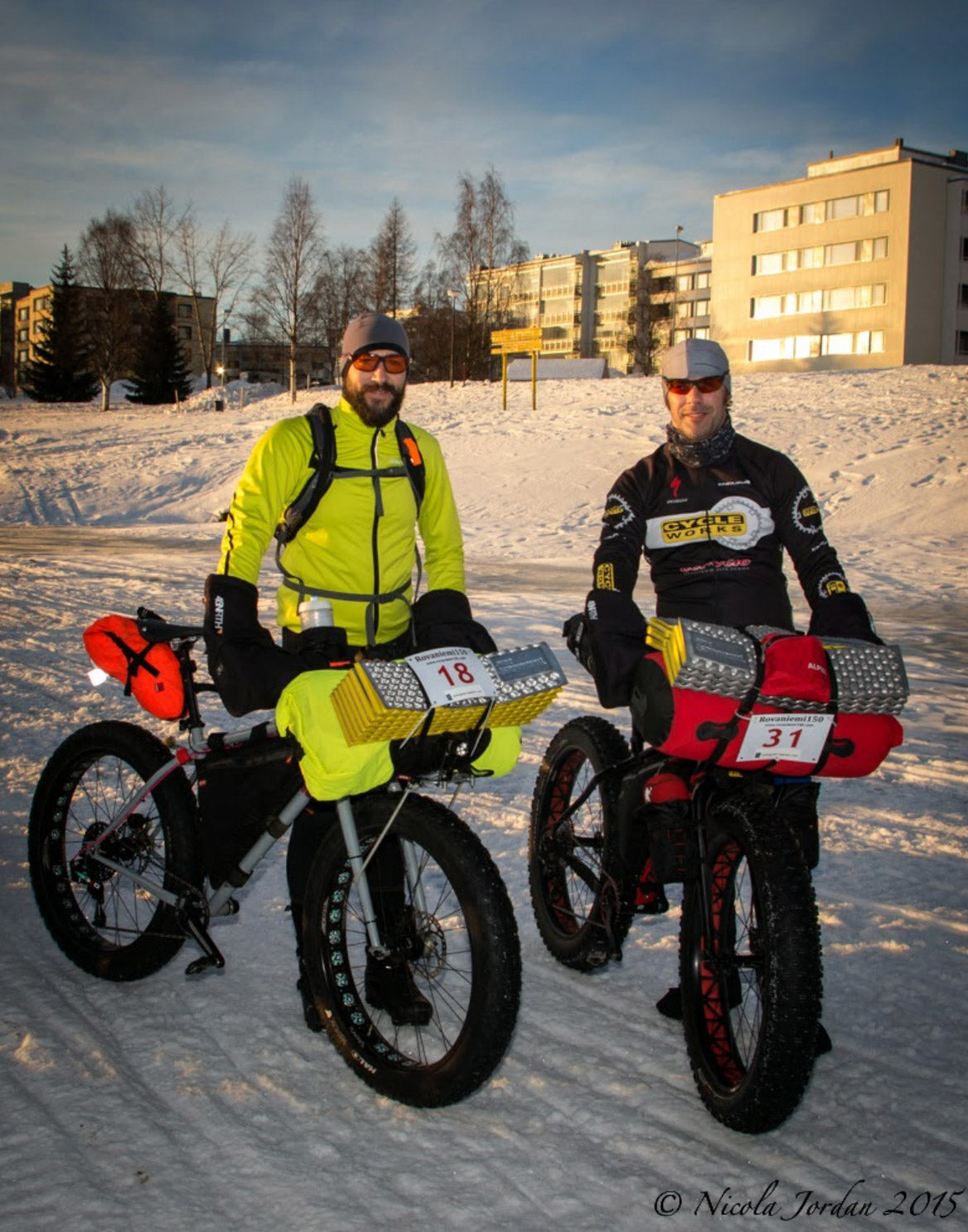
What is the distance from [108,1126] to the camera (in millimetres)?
2693

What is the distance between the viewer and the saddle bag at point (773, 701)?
266cm

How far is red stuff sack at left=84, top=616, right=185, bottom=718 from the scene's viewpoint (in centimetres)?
339

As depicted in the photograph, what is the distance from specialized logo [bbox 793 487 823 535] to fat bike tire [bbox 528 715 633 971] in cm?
95

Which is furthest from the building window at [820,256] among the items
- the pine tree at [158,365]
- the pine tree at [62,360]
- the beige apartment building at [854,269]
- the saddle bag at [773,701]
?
the saddle bag at [773,701]

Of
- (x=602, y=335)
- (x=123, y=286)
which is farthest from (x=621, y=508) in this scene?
(x=602, y=335)

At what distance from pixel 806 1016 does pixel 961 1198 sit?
0.55 metres

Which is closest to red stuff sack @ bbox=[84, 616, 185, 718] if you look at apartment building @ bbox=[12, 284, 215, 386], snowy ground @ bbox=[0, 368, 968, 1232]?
snowy ground @ bbox=[0, 368, 968, 1232]

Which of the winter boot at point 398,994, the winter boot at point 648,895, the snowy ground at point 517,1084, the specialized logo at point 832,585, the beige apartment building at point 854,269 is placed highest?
the beige apartment building at point 854,269

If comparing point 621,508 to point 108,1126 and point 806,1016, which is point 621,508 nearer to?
point 806,1016

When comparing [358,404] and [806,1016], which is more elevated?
[358,404]

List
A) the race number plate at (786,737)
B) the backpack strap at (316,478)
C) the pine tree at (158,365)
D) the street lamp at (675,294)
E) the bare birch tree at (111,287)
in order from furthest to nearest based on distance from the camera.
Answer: the street lamp at (675,294) → the pine tree at (158,365) → the bare birch tree at (111,287) → the backpack strap at (316,478) → the race number plate at (786,737)

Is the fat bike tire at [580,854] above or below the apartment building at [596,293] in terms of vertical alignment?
below

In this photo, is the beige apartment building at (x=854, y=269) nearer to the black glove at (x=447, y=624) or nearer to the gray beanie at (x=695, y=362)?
the gray beanie at (x=695, y=362)

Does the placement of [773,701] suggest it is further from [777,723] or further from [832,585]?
[832,585]
